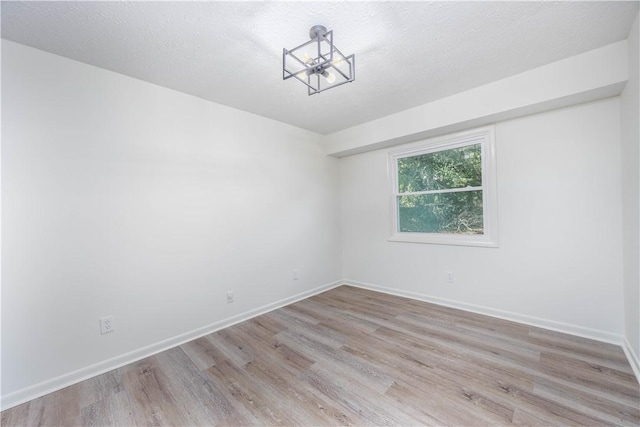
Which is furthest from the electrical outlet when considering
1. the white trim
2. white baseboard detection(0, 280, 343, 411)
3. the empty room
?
the white trim

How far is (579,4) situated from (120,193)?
11.3 ft

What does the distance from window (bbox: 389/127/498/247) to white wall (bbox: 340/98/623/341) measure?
11 centimetres

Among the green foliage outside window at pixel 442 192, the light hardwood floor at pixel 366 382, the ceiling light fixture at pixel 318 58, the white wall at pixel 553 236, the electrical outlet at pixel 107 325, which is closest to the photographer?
the light hardwood floor at pixel 366 382

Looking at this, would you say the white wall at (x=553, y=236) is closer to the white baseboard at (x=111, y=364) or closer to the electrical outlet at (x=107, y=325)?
the white baseboard at (x=111, y=364)

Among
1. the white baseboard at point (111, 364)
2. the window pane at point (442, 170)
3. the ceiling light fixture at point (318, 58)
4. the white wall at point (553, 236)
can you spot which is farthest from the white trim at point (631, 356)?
the white baseboard at point (111, 364)

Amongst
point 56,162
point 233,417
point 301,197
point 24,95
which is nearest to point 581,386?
point 233,417

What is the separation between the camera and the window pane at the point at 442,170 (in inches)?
119

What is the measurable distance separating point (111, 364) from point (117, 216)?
1.19m

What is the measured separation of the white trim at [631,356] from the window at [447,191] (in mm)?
1165

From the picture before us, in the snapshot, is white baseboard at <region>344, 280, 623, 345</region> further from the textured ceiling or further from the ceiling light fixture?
the ceiling light fixture

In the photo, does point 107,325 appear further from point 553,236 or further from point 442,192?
point 553,236

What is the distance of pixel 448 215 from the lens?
3.21 meters

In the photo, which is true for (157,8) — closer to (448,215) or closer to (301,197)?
(301,197)

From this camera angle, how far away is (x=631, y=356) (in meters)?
1.93
